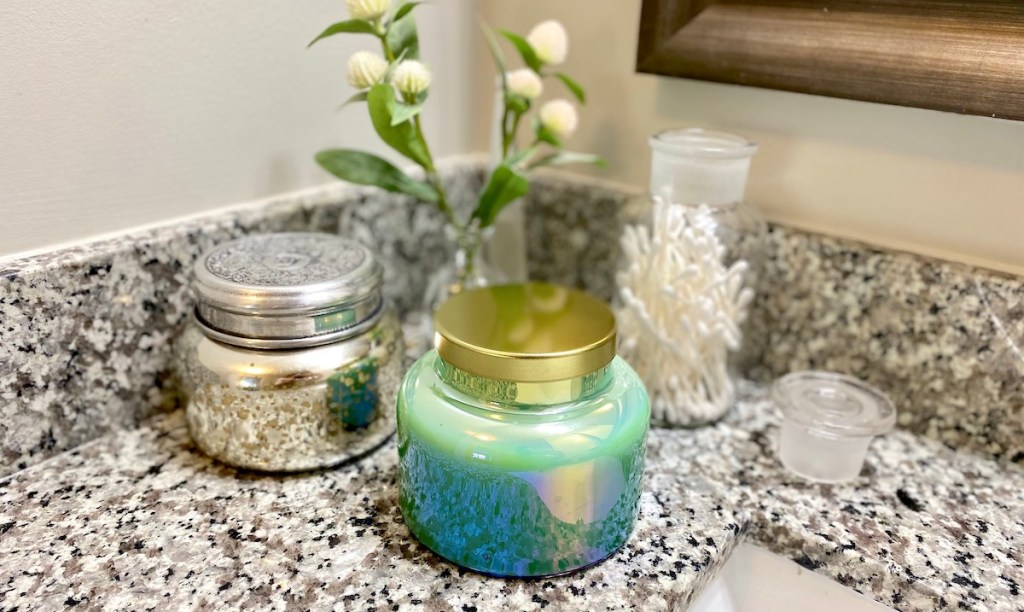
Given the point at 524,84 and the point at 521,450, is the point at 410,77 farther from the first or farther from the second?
the point at 521,450

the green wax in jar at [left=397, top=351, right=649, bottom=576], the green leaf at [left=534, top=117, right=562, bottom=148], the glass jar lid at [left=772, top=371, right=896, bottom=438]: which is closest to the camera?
the green wax in jar at [left=397, top=351, right=649, bottom=576]

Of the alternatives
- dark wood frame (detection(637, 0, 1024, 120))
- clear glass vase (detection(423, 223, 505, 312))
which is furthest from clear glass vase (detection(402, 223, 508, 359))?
dark wood frame (detection(637, 0, 1024, 120))

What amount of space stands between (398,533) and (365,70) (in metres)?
0.32

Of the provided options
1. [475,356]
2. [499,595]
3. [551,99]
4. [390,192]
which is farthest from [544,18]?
[499,595]

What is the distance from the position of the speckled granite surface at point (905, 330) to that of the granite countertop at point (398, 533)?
34 millimetres

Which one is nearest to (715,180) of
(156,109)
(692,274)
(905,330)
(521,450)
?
(692,274)

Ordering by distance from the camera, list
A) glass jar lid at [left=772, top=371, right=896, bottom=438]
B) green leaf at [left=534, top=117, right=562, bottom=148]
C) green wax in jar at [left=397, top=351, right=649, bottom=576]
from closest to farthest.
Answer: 1. green wax in jar at [left=397, top=351, right=649, bottom=576]
2. glass jar lid at [left=772, top=371, right=896, bottom=438]
3. green leaf at [left=534, top=117, right=562, bottom=148]

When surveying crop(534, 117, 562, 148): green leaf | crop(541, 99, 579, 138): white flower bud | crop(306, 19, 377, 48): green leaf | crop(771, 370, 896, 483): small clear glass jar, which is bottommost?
crop(771, 370, 896, 483): small clear glass jar

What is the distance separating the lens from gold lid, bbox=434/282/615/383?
16.6 inches

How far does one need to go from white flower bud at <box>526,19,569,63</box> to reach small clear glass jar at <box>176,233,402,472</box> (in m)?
0.23

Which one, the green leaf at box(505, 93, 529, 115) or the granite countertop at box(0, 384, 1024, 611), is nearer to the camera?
the granite countertop at box(0, 384, 1024, 611)

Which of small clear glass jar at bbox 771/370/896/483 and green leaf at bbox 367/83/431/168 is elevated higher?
green leaf at bbox 367/83/431/168

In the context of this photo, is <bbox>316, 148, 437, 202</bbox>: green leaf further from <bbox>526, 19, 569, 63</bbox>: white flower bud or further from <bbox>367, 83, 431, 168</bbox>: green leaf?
<bbox>526, 19, 569, 63</bbox>: white flower bud

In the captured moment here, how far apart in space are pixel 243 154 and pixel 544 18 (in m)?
0.31
